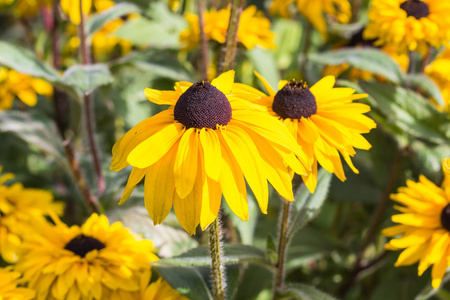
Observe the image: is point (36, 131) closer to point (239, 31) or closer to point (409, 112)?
point (239, 31)

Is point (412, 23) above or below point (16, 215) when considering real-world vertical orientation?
above

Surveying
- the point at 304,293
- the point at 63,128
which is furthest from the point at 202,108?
the point at 63,128

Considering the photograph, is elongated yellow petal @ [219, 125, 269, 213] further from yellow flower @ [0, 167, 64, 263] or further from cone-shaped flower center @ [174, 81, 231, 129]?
yellow flower @ [0, 167, 64, 263]

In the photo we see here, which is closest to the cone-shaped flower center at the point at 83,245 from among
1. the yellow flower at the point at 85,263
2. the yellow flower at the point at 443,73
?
the yellow flower at the point at 85,263

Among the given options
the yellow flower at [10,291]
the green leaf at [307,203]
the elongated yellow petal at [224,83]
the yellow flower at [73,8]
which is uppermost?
the elongated yellow petal at [224,83]

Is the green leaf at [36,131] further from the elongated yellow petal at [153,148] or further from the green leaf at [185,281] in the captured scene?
the elongated yellow petal at [153,148]

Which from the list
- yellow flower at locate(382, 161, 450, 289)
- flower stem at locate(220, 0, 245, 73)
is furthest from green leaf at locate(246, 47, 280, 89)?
yellow flower at locate(382, 161, 450, 289)

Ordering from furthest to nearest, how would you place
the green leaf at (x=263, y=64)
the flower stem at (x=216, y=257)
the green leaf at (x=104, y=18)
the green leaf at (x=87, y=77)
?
the green leaf at (x=263, y=64)
the green leaf at (x=104, y=18)
the green leaf at (x=87, y=77)
the flower stem at (x=216, y=257)
